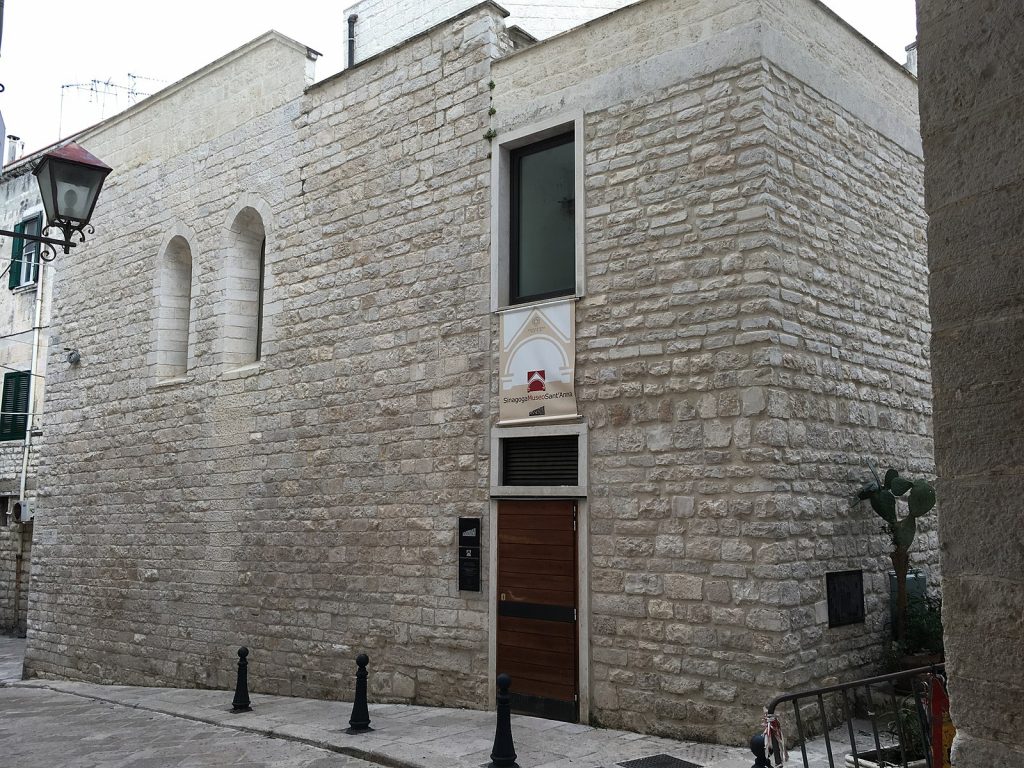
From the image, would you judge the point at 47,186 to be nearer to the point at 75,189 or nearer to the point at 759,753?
the point at 75,189

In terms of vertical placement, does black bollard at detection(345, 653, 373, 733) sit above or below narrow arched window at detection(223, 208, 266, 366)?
below

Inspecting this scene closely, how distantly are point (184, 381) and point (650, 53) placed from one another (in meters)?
7.18

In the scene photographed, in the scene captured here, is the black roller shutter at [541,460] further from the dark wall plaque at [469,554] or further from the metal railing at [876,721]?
the metal railing at [876,721]

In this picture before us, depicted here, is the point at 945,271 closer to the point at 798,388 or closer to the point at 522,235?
the point at 798,388

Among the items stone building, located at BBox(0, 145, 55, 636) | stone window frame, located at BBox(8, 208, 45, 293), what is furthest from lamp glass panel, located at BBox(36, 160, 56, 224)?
stone window frame, located at BBox(8, 208, 45, 293)

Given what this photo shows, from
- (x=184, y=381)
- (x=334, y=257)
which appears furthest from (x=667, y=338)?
(x=184, y=381)

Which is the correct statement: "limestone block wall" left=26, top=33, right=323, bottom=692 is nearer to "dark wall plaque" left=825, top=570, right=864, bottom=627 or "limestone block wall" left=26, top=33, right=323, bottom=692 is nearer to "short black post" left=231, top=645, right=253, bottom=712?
"short black post" left=231, top=645, right=253, bottom=712

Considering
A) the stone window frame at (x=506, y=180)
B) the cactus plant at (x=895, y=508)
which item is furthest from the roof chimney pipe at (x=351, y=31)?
the cactus plant at (x=895, y=508)

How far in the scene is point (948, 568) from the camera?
2.68 meters

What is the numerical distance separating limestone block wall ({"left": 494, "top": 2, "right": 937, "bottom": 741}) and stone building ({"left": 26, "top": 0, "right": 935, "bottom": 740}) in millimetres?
25

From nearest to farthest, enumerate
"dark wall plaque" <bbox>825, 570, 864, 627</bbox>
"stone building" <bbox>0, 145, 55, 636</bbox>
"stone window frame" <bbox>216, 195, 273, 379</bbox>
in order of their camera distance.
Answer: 1. "dark wall plaque" <bbox>825, 570, 864, 627</bbox>
2. "stone window frame" <bbox>216, 195, 273, 379</bbox>
3. "stone building" <bbox>0, 145, 55, 636</bbox>

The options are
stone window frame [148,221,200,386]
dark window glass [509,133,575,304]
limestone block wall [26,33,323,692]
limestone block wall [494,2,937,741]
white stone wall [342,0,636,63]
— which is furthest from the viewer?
white stone wall [342,0,636,63]

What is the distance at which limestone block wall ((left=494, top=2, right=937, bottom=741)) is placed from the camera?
7031 mm

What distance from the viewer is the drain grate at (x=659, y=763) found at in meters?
6.43
